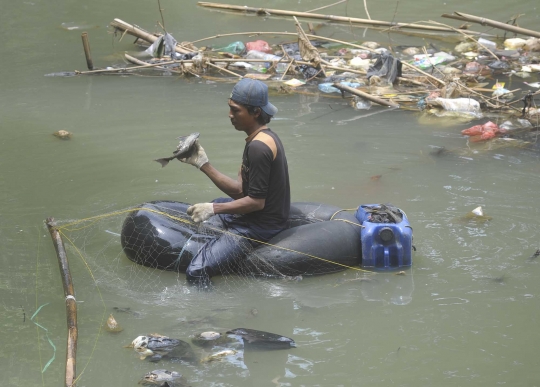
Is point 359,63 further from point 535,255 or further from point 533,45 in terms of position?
point 535,255

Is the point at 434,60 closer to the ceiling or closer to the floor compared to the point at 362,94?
closer to the ceiling

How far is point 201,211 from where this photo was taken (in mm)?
4555

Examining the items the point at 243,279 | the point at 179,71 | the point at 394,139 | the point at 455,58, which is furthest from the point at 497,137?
the point at 179,71

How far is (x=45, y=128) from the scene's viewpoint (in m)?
7.80

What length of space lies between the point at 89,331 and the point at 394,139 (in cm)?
432

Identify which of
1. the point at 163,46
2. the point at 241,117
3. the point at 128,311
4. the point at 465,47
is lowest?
the point at 128,311

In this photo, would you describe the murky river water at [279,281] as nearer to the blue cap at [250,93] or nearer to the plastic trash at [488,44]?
the blue cap at [250,93]

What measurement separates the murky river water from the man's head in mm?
1160

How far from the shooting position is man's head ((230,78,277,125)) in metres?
4.38

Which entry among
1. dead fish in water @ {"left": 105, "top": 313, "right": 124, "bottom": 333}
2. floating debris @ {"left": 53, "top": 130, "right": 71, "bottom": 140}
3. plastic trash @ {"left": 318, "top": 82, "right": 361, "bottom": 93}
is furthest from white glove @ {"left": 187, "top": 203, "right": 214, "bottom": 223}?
plastic trash @ {"left": 318, "top": 82, "right": 361, "bottom": 93}

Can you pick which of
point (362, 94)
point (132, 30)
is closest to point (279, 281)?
point (362, 94)

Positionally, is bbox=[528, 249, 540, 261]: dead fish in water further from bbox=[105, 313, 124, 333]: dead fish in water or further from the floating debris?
the floating debris

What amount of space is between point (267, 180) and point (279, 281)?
2.37ft

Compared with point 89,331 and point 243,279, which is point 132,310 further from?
point 243,279
